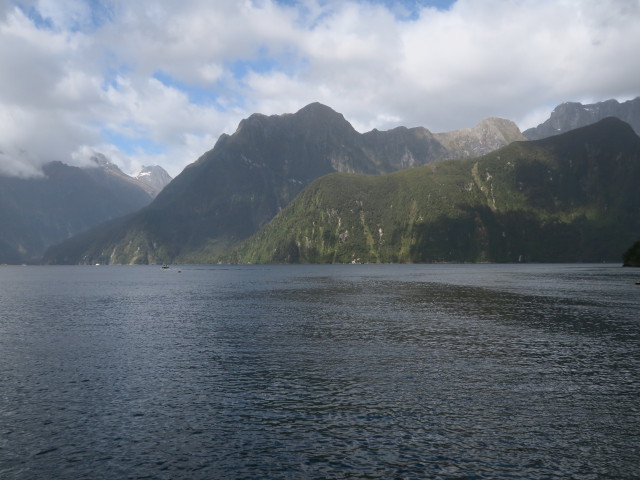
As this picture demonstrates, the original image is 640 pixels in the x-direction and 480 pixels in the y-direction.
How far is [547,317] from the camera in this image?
86.9 meters

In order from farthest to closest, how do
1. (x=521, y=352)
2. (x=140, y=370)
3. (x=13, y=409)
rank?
(x=521, y=352) → (x=140, y=370) → (x=13, y=409)

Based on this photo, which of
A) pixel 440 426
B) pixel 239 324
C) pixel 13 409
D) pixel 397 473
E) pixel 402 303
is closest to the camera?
pixel 397 473

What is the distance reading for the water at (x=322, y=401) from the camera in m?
26.8

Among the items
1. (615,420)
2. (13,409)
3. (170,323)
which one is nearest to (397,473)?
(615,420)

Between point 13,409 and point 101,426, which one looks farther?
point 13,409

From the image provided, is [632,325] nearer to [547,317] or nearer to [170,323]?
[547,317]

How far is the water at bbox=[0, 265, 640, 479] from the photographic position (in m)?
26.8

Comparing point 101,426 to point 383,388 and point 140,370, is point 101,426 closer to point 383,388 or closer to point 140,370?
point 140,370

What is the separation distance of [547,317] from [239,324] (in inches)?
2279

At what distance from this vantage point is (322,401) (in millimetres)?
37719

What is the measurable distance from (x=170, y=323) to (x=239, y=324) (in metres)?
13.1

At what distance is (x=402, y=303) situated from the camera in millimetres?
114625

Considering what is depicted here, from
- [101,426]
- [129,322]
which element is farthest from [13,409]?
[129,322]

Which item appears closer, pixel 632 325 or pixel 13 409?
pixel 13 409
